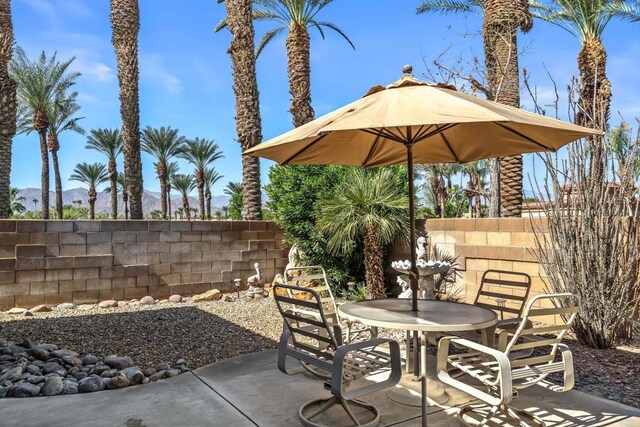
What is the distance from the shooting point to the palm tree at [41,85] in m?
20.3

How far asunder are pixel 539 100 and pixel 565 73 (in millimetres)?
508

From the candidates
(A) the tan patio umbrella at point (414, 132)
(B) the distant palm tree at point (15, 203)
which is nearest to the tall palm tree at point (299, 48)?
(A) the tan patio umbrella at point (414, 132)

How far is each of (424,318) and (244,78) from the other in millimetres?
9790

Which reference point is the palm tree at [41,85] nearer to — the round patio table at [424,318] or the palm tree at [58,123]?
the palm tree at [58,123]

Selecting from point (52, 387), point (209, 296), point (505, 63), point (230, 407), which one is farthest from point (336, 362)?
point (505, 63)

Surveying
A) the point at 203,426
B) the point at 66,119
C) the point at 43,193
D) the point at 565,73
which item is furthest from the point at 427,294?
the point at 66,119

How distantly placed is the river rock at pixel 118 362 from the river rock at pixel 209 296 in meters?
3.72

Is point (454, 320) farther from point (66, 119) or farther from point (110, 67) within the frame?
point (66, 119)

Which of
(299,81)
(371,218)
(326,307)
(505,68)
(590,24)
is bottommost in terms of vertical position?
(326,307)

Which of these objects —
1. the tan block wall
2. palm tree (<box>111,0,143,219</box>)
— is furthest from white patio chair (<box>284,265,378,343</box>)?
palm tree (<box>111,0,143,219</box>)

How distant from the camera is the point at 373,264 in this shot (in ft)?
23.2

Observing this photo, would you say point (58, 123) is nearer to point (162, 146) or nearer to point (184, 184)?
point (162, 146)

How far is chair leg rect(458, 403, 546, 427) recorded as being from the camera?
9.50 ft

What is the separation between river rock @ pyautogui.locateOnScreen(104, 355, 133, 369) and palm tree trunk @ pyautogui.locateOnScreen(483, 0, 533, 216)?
8120 mm
